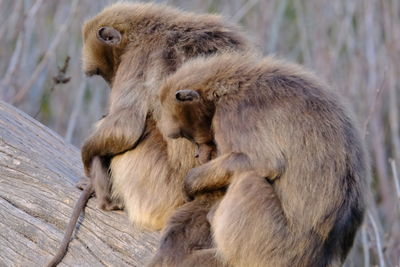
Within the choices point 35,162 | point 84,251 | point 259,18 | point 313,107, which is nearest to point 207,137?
point 313,107

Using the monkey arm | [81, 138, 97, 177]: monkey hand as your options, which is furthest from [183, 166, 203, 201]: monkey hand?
[81, 138, 97, 177]: monkey hand

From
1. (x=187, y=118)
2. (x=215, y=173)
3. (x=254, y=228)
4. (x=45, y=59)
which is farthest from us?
(x=45, y=59)

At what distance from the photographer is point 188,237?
12.4ft

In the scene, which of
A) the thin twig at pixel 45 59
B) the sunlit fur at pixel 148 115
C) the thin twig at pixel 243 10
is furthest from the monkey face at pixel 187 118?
the thin twig at pixel 243 10

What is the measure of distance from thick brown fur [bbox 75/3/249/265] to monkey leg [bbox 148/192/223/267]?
7.5 inches

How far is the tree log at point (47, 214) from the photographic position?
4.10 metres

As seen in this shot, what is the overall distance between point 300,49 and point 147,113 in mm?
4279

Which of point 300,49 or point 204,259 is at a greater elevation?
point 204,259

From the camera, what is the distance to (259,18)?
25.6 feet

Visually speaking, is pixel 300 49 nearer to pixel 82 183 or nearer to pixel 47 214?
pixel 82 183

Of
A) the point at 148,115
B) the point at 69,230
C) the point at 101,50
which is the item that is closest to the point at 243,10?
the point at 101,50

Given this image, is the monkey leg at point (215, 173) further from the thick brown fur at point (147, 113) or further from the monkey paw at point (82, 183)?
the monkey paw at point (82, 183)

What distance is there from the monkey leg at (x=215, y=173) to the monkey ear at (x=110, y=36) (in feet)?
3.29

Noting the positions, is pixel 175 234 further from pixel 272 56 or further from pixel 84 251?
pixel 272 56
